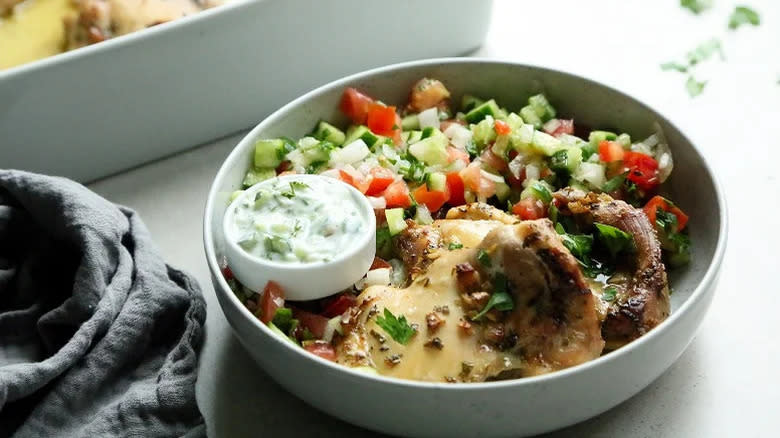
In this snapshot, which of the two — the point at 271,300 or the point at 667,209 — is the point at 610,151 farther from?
the point at 271,300

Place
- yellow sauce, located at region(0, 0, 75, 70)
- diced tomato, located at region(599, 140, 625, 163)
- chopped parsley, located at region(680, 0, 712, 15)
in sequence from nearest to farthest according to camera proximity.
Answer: diced tomato, located at region(599, 140, 625, 163)
yellow sauce, located at region(0, 0, 75, 70)
chopped parsley, located at region(680, 0, 712, 15)

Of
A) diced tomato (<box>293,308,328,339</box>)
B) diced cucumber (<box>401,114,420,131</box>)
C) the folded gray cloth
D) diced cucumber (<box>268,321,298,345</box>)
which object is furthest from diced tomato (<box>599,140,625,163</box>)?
the folded gray cloth

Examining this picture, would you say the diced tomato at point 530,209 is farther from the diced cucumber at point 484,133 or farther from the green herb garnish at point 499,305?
the green herb garnish at point 499,305

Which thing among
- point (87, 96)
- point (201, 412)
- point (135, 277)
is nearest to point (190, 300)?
point (135, 277)

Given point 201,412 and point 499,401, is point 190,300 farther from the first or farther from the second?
point 499,401

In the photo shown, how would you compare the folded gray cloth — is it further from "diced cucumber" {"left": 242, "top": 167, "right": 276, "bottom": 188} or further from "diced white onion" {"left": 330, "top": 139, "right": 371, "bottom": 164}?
"diced white onion" {"left": 330, "top": 139, "right": 371, "bottom": 164}

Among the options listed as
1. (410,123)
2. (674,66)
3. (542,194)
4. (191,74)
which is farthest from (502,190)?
(674,66)
